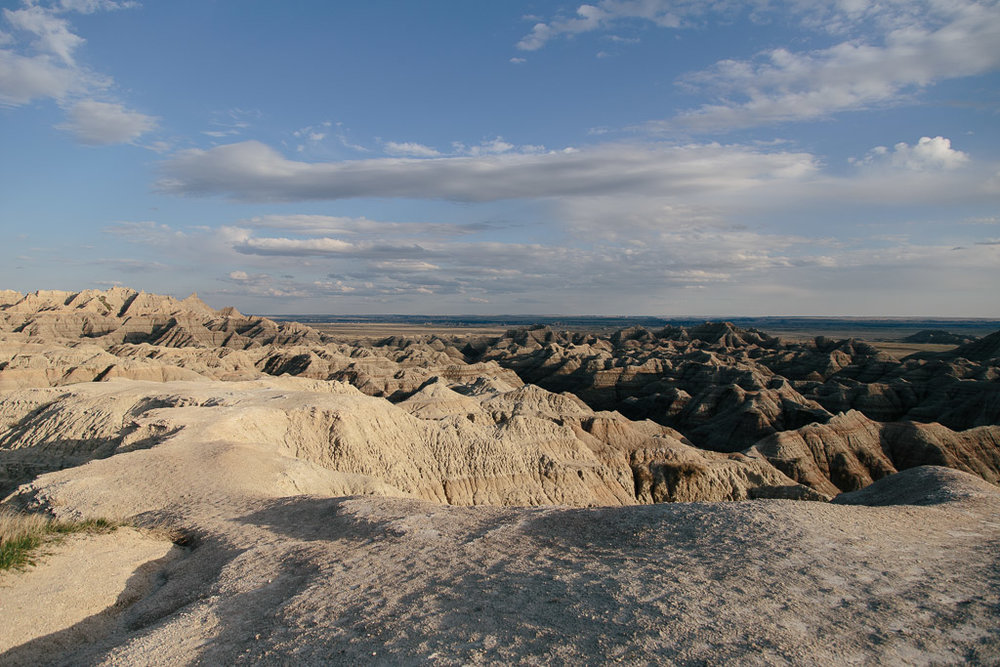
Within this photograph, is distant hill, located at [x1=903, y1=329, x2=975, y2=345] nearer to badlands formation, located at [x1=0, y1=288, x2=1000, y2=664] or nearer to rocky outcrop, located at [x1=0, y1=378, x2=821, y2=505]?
rocky outcrop, located at [x1=0, y1=378, x2=821, y2=505]

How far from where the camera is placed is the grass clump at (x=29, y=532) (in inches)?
348

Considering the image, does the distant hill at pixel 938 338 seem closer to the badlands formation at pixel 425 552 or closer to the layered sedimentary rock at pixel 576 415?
the layered sedimentary rock at pixel 576 415

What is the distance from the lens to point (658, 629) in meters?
6.38

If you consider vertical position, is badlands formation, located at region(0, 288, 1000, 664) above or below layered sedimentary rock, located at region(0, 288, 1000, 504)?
above

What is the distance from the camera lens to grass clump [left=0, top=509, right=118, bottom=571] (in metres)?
8.84

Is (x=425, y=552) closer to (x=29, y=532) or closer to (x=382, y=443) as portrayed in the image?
(x=29, y=532)

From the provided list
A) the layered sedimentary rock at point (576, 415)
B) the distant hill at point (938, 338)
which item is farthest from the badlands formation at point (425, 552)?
the distant hill at point (938, 338)

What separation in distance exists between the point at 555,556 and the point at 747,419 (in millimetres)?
44461

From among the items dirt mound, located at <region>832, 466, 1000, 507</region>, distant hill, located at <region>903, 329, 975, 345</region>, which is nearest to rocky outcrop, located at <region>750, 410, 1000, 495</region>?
dirt mound, located at <region>832, 466, 1000, 507</region>

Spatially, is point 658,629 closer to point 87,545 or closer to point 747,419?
point 87,545

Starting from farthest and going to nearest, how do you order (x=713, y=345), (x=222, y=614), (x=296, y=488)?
(x=713, y=345) → (x=296, y=488) → (x=222, y=614)

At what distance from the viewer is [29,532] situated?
977 cm

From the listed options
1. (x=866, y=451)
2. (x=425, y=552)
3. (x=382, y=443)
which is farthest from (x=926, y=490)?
(x=866, y=451)

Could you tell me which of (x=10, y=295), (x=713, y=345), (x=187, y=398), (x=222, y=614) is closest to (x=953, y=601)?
(x=222, y=614)
